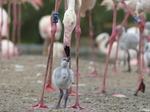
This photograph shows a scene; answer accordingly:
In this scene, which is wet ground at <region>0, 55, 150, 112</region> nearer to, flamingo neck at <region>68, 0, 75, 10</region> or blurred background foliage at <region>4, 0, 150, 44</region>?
flamingo neck at <region>68, 0, 75, 10</region>

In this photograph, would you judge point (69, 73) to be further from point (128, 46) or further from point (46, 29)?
point (46, 29)

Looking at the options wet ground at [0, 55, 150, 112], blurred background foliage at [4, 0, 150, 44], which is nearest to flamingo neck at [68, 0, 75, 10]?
wet ground at [0, 55, 150, 112]

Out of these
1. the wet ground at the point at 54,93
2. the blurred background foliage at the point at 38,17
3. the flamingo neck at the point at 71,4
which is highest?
the blurred background foliage at the point at 38,17

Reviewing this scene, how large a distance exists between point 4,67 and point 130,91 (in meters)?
2.05

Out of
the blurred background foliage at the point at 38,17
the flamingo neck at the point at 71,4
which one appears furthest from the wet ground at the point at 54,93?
the blurred background foliage at the point at 38,17

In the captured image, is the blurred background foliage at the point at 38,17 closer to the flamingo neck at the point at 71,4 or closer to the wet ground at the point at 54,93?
the wet ground at the point at 54,93

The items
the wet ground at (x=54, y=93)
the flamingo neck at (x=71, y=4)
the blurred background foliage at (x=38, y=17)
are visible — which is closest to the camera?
the flamingo neck at (x=71, y=4)

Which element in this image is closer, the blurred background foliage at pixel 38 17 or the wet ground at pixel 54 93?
the wet ground at pixel 54 93

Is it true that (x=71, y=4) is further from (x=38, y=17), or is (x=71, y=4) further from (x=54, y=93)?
(x=38, y=17)

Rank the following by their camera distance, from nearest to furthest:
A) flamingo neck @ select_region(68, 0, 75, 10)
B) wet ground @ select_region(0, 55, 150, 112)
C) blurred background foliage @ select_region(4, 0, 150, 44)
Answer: flamingo neck @ select_region(68, 0, 75, 10) < wet ground @ select_region(0, 55, 150, 112) < blurred background foliage @ select_region(4, 0, 150, 44)

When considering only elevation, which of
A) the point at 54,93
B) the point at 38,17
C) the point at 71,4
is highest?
the point at 38,17

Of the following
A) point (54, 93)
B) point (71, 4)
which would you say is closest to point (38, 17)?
point (54, 93)

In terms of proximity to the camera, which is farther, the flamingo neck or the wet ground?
the wet ground

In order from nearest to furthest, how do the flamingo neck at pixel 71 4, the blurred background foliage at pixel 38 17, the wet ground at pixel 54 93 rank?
the flamingo neck at pixel 71 4, the wet ground at pixel 54 93, the blurred background foliage at pixel 38 17
